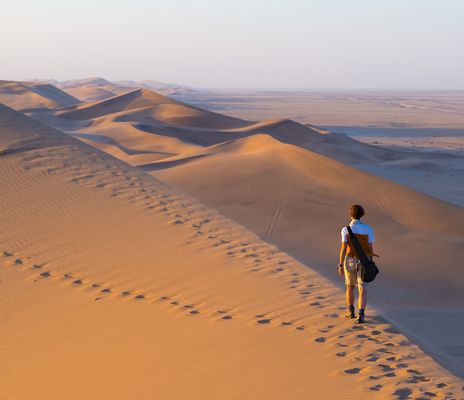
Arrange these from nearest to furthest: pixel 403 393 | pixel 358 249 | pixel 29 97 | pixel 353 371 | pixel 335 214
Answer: pixel 403 393 < pixel 353 371 < pixel 358 249 < pixel 335 214 < pixel 29 97

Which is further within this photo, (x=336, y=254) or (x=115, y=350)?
(x=336, y=254)

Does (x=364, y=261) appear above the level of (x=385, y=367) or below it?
above

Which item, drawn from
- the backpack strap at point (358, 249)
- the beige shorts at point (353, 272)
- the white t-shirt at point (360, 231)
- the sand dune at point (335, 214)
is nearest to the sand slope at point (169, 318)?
the beige shorts at point (353, 272)

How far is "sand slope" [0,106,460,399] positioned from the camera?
4871mm

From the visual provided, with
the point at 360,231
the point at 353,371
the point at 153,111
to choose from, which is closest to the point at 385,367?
the point at 353,371

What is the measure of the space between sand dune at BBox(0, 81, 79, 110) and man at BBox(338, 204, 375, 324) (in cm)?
4709

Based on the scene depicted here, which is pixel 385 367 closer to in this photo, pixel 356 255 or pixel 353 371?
pixel 353 371

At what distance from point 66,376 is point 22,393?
34cm

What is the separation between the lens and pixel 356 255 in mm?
6066

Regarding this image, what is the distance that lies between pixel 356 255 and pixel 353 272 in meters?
0.20

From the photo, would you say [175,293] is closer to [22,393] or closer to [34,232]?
[22,393]

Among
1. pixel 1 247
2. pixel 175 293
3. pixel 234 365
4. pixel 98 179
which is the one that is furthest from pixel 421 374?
pixel 98 179

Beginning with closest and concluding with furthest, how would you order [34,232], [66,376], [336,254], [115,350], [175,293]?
[66,376], [115,350], [175,293], [34,232], [336,254]

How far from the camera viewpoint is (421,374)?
16.5 ft
